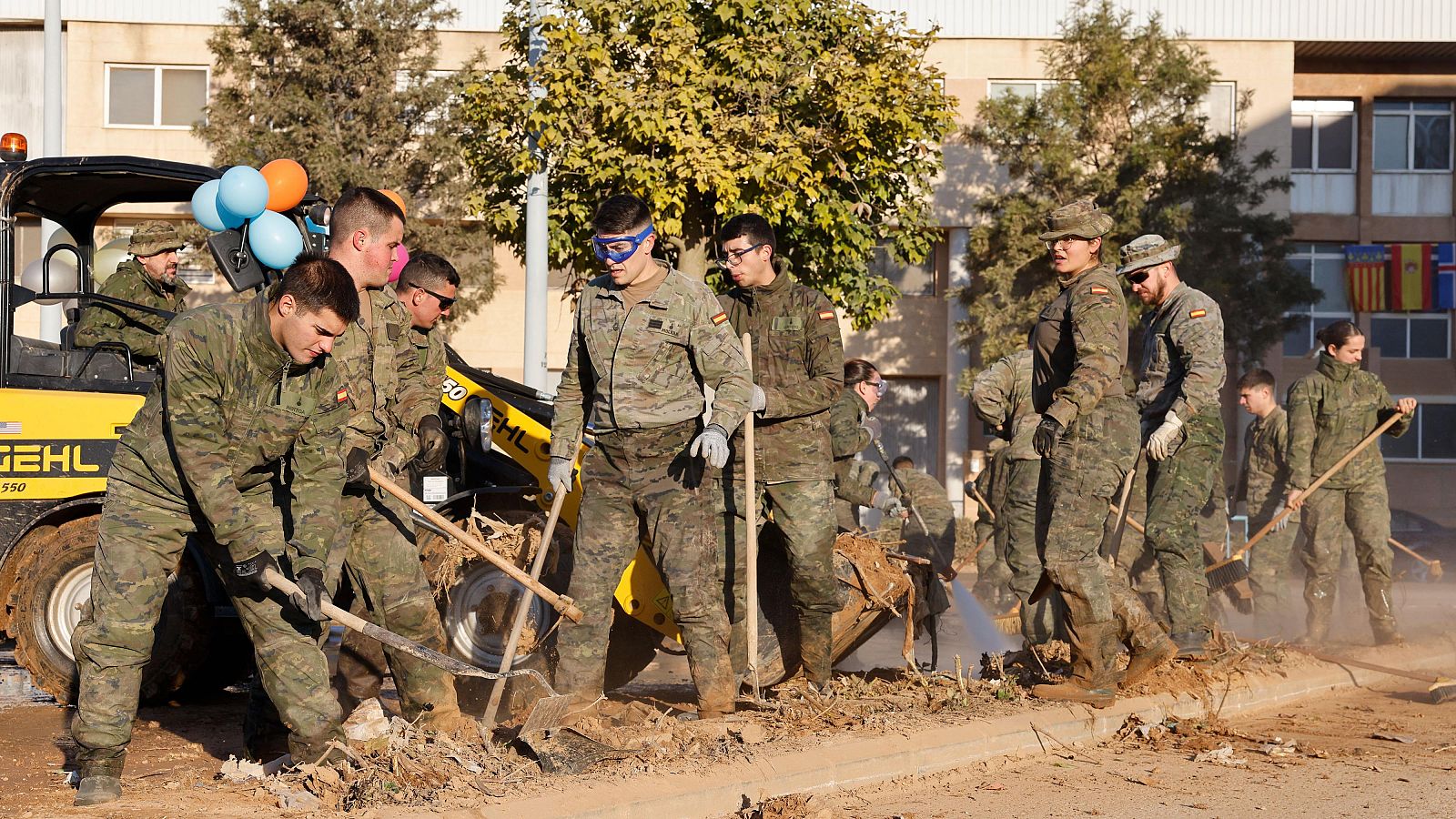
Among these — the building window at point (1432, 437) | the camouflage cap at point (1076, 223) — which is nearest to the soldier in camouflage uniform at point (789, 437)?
the camouflage cap at point (1076, 223)

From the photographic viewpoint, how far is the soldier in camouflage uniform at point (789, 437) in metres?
6.88

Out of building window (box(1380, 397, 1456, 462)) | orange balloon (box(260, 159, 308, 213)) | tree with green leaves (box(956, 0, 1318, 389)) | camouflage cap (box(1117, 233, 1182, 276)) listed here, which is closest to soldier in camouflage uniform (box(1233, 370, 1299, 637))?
camouflage cap (box(1117, 233, 1182, 276))

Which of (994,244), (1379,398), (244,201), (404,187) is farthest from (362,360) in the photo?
(994,244)

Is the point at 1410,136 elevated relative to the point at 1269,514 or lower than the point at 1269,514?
elevated

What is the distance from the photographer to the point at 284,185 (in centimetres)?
721

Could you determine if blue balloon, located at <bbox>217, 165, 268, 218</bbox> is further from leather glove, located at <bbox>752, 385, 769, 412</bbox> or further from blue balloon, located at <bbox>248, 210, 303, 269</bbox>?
leather glove, located at <bbox>752, 385, 769, 412</bbox>

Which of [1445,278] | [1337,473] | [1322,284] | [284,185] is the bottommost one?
[1337,473]

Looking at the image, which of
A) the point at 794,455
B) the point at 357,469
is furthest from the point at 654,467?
the point at 357,469

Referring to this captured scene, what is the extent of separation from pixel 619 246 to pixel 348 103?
57.4 ft

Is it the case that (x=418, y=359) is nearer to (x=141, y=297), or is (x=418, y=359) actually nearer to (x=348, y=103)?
(x=141, y=297)

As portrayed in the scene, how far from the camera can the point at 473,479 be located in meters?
7.70

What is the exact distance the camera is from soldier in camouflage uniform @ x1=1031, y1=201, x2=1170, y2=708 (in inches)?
265

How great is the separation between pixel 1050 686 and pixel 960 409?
20412 mm

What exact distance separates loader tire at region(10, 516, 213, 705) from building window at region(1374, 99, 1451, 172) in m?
27.7
